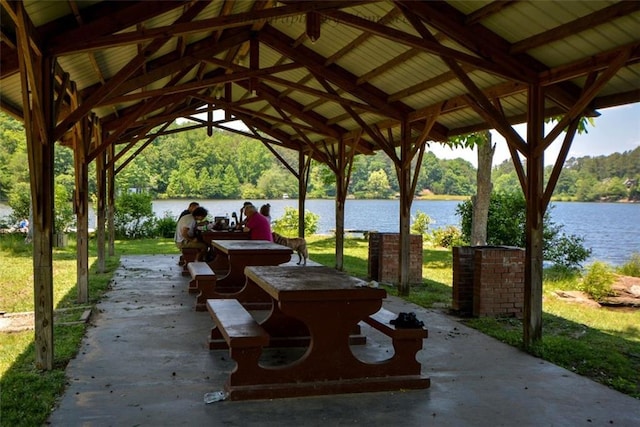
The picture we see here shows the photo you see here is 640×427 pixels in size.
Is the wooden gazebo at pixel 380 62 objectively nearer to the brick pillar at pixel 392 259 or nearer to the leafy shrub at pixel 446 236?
the brick pillar at pixel 392 259

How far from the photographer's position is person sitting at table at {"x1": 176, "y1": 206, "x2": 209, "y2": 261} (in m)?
10.8

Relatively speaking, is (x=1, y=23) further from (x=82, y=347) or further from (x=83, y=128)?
(x=83, y=128)

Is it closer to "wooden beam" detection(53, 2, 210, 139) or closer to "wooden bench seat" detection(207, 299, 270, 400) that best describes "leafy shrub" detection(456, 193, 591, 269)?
"wooden beam" detection(53, 2, 210, 139)

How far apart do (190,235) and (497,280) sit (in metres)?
5.86

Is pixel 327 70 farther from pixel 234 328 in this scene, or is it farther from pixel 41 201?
pixel 234 328

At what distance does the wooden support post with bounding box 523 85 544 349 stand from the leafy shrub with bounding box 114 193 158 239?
16681 mm

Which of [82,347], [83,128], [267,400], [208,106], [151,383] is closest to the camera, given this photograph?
[267,400]

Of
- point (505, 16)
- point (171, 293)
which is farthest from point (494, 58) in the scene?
point (171, 293)

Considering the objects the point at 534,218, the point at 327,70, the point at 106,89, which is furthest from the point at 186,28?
the point at 534,218

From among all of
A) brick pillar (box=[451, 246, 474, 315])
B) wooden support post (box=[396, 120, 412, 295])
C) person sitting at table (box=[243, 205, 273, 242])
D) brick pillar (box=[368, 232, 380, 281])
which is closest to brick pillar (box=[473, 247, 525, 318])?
brick pillar (box=[451, 246, 474, 315])

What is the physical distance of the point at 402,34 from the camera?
590 centimetres

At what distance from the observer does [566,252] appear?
540 inches

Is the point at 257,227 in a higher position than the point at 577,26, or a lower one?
lower

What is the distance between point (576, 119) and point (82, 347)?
5.28m
